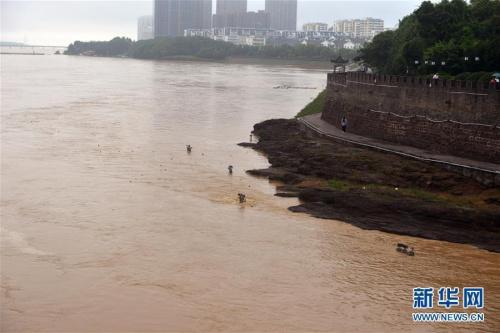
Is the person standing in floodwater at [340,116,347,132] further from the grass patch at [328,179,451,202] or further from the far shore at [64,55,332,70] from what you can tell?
the far shore at [64,55,332,70]

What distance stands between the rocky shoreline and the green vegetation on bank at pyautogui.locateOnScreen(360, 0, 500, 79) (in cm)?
700

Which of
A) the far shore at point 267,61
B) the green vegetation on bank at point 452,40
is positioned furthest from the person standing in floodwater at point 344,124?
the far shore at point 267,61

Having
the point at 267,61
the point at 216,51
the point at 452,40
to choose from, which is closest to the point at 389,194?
the point at 452,40

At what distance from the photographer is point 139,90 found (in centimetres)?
6225

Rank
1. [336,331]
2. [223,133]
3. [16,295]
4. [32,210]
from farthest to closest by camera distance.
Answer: [223,133], [32,210], [16,295], [336,331]

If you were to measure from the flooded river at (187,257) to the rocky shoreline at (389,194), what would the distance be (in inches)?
25.5

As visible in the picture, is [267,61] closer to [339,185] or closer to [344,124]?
[344,124]

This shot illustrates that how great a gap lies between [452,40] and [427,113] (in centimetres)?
798

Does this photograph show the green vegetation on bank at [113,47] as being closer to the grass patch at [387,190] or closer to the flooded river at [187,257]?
the flooded river at [187,257]

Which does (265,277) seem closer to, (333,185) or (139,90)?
(333,185)

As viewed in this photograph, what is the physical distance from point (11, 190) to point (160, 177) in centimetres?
495

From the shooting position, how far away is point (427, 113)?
2503 cm

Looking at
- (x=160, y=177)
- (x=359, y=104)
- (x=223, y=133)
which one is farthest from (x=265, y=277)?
(x=223, y=133)

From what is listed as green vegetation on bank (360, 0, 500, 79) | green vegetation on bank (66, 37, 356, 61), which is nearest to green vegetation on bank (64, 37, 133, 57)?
green vegetation on bank (66, 37, 356, 61)
